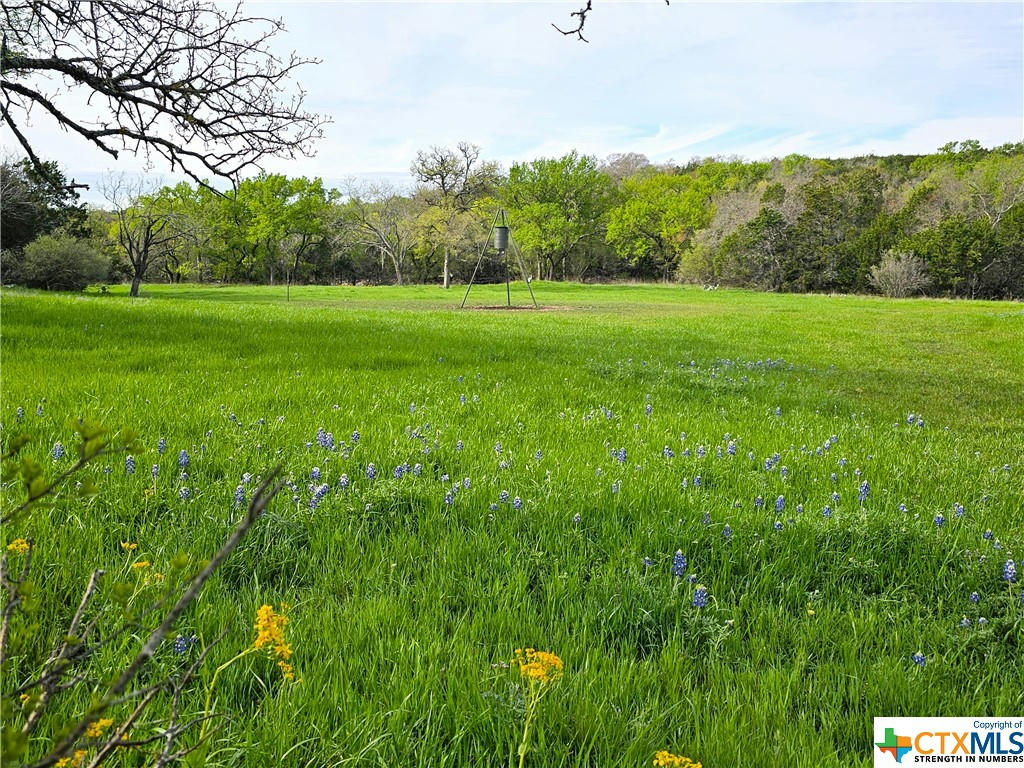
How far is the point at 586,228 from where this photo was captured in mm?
70438

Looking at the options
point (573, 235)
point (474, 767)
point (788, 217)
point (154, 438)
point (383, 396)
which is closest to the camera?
point (474, 767)

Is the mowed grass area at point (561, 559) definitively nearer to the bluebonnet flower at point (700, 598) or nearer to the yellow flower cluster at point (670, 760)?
the bluebonnet flower at point (700, 598)

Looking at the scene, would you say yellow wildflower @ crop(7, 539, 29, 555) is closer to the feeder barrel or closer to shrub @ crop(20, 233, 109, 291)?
the feeder barrel

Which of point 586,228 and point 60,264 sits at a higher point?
point 586,228

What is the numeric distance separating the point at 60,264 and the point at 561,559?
4308 cm

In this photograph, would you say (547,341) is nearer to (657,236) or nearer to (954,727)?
(954,727)

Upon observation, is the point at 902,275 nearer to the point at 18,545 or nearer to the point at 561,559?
the point at 561,559

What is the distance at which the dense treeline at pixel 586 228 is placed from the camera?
141ft

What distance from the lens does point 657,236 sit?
2817 inches

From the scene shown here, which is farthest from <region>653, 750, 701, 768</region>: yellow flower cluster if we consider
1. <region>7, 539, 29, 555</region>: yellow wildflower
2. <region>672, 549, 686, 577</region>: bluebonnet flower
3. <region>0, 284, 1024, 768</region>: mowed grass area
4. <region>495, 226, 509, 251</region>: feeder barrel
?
<region>495, 226, 509, 251</region>: feeder barrel

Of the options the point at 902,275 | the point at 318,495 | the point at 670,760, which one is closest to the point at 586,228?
the point at 902,275

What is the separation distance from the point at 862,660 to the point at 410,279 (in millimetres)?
71918

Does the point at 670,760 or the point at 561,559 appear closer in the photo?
the point at 670,760

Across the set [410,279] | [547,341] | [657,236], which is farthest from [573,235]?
[547,341]
